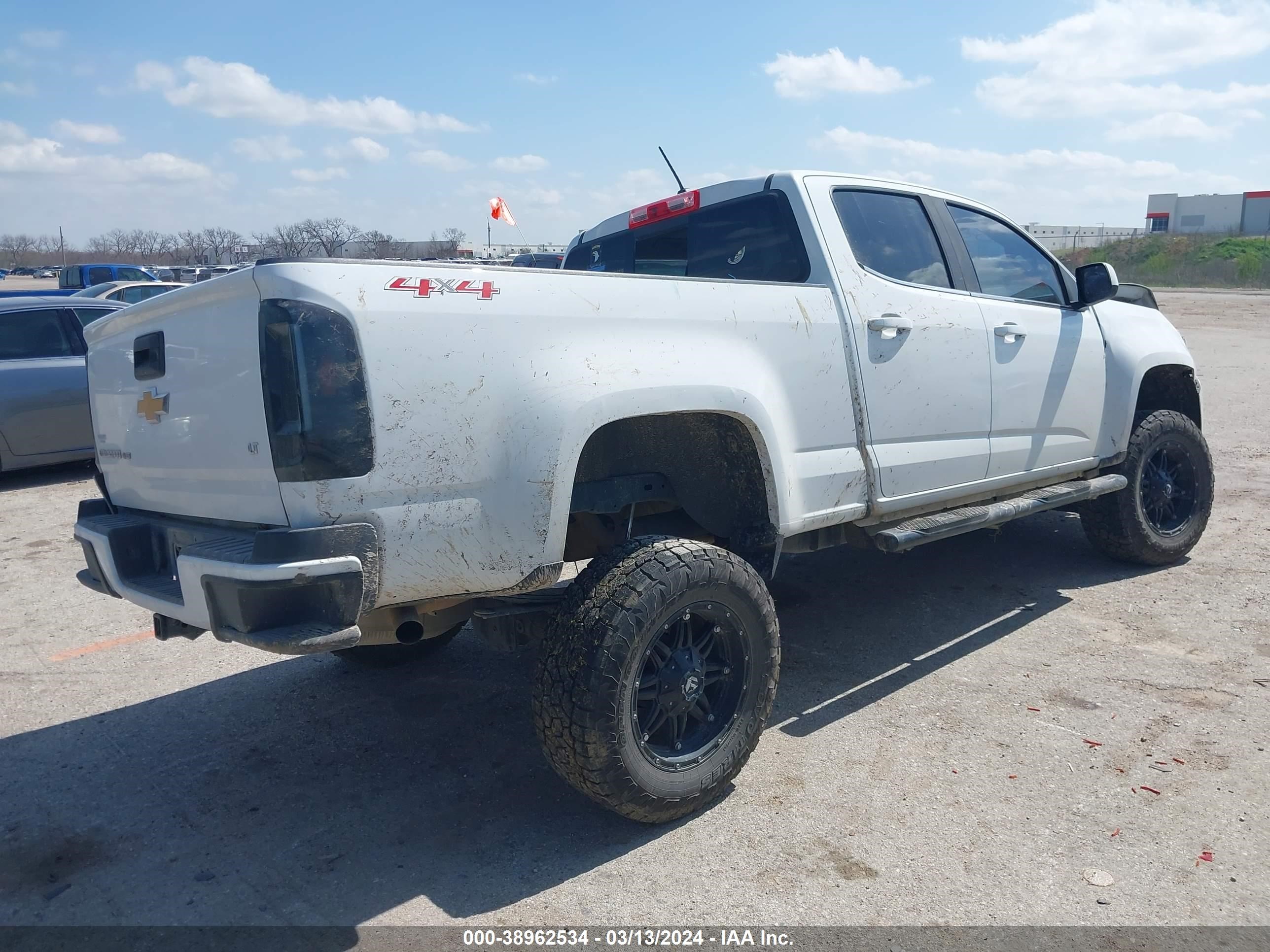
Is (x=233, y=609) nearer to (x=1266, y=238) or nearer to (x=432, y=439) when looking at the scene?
(x=432, y=439)

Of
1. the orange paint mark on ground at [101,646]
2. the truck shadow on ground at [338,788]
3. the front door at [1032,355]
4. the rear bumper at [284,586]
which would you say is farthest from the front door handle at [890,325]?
the orange paint mark on ground at [101,646]

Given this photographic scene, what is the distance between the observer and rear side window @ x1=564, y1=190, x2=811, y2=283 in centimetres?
410

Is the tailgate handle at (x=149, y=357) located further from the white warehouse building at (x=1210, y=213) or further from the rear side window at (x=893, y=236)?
the white warehouse building at (x=1210, y=213)

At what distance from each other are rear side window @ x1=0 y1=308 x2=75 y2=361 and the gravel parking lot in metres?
4.62

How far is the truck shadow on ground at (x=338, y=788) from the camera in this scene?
293 centimetres

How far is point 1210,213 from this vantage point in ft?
255

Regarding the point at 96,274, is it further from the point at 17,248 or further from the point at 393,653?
the point at 17,248

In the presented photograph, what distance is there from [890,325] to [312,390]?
241 centimetres

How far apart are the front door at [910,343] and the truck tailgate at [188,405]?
227 centimetres

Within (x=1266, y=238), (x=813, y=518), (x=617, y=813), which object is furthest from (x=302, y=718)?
(x=1266, y=238)

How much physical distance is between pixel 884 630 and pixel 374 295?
335 cm

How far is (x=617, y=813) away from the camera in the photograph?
316 centimetres

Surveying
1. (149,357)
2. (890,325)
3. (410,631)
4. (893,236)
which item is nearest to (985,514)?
(890,325)

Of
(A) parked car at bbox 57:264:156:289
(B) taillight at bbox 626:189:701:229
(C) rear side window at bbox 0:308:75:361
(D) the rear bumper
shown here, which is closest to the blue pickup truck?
(A) parked car at bbox 57:264:156:289
